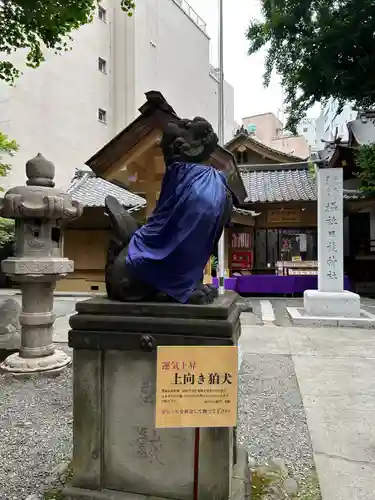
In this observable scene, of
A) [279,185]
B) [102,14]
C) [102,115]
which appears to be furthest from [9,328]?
[102,14]

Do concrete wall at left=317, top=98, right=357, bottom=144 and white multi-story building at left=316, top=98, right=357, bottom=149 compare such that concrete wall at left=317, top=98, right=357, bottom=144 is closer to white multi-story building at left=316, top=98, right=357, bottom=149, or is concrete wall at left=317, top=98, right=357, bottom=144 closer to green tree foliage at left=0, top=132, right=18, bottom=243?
white multi-story building at left=316, top=98, right=357, bottom=149

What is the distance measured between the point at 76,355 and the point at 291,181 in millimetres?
15199

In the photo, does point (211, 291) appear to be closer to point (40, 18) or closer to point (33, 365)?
point (33, 365)

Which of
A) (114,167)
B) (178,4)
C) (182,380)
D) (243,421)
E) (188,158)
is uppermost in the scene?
(178,4)

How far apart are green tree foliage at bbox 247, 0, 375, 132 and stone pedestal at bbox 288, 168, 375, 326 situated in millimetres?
5314

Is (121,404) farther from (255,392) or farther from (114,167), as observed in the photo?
(114,167)

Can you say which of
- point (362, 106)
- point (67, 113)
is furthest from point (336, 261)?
point (67, 113)

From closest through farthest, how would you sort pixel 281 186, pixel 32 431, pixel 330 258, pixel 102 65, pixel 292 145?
pixel 32 431
pixel 330 258
pixel 281 186
pixel 102 65
pixel 292 145

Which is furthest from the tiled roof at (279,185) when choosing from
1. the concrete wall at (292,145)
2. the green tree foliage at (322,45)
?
the concrete wall at (292,145)

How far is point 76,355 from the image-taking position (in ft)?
6.93

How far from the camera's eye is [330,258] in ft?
28.7

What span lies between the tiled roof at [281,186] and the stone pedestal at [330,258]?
17.0ft

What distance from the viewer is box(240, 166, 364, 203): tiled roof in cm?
1424

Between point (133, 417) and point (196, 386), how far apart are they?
505 millimetres
